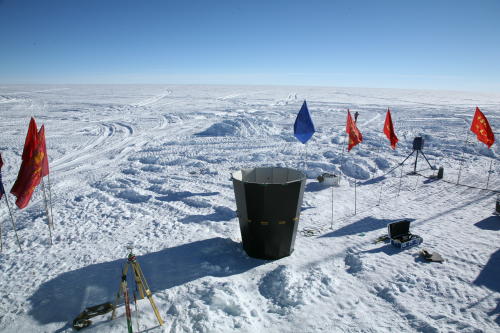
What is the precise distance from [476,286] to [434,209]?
451 cm

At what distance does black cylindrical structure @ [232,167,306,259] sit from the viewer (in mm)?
6508

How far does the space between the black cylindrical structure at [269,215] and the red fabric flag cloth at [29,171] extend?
456cm

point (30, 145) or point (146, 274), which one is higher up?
point (30, 145)

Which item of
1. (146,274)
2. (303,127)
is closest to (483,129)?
(303,127)

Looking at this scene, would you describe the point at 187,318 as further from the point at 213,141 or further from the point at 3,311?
the point at 213,141

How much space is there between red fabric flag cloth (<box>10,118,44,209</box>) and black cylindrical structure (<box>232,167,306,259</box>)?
456cm

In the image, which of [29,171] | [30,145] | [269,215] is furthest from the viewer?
[30,145]

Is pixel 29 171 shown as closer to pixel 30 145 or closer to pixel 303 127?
pixel 30 145

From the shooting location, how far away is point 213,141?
21.5 metres

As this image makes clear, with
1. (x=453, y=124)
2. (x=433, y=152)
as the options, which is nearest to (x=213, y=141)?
(x=433, y=152)

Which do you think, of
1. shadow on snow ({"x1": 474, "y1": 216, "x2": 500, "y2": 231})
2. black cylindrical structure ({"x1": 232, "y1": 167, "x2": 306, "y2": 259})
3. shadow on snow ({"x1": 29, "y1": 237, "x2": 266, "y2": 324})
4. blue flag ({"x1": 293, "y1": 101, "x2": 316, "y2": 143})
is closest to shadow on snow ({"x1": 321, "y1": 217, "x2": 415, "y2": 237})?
black cylindrical structure ({"x1": 232, "y1": 167, "x2": 306, "y2": 259})

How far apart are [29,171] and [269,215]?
18.2ft

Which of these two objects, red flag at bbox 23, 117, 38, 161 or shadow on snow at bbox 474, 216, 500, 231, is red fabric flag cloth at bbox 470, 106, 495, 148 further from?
red flag at bbox 23, 117, 38, 161

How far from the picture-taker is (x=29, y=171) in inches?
273
